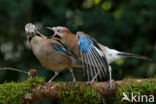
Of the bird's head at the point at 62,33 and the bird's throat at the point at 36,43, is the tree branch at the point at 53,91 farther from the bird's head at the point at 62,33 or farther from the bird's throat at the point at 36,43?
the bird's head at the point at 62,33

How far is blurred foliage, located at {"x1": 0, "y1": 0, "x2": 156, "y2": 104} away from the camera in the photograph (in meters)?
6.12

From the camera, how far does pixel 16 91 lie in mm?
4047

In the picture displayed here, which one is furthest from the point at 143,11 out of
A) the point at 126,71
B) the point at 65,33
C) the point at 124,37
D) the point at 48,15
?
the point at 65,33

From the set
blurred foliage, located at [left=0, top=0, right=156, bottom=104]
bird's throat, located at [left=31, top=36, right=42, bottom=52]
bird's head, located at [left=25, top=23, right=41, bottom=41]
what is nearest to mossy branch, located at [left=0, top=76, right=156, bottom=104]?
bird's throat, located at [left=31, top=36, right=42, bottom=52]

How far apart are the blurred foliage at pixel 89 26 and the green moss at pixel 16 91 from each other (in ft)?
6.04

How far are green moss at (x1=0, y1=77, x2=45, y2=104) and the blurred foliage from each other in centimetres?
184

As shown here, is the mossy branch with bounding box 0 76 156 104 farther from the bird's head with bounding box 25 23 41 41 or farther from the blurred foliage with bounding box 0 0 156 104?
the blurred foliage with bounding box 0 0 156 104

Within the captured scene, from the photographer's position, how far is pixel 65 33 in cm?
429

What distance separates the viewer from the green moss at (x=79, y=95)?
3.98 metres

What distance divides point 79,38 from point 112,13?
8.07 feet

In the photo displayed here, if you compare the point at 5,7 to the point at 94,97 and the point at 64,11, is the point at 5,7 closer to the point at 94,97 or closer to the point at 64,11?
the point at 64,11

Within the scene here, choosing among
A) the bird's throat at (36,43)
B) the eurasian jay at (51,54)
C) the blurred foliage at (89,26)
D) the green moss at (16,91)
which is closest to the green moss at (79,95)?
the eurasian jay at (51,54)

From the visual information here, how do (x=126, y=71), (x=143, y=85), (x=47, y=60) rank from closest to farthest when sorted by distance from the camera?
(x=143, y=85) → (x=47, y=60) → (x=126, y=71)

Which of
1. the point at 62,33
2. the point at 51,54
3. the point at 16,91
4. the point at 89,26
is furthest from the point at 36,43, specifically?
the point at 89,26
